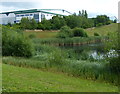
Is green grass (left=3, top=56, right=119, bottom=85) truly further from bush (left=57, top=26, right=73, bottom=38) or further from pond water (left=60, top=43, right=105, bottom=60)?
bush (left=57, top=26, right=73, bottom=38)

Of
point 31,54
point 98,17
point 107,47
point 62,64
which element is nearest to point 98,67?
point 107,47

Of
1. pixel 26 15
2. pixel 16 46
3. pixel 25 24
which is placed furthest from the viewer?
pixel 26 15

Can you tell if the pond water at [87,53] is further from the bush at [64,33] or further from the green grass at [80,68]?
the bush at [64,33]

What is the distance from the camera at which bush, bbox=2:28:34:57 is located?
1758 centimetres

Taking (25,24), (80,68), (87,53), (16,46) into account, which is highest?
(25,24)

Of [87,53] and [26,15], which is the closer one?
[87,53]

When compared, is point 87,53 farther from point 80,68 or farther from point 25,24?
point 25,24

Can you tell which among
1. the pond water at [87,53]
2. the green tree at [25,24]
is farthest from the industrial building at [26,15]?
the pond water at [87,53]

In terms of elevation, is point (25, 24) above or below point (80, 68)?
above

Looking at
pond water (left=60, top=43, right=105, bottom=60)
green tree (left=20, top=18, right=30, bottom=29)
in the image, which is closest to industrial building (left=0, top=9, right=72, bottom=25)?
green tree (left=20, top=18, right=30, bottom=29)

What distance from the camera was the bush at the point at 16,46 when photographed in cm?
1758

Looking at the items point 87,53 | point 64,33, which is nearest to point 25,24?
point 64,33

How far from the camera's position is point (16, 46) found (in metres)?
17.8

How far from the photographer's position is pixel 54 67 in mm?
11391
